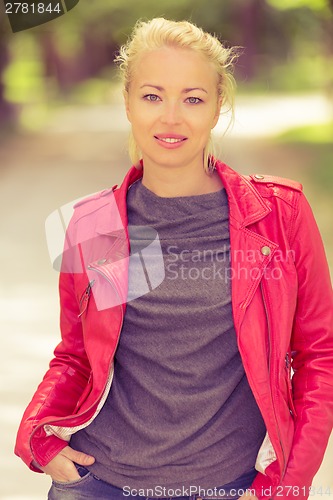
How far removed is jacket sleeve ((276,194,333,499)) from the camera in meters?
2.66

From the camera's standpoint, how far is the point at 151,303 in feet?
8.96

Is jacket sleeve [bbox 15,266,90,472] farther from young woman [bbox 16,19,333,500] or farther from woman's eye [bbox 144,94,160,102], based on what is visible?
woman's eye [bbox 144,94,160,102]

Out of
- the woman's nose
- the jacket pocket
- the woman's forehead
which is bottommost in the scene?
the jacket pocket

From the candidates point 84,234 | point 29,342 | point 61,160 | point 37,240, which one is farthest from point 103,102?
point 84,234

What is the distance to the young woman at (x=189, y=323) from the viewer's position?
264cm

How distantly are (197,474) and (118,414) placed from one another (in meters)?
0.32

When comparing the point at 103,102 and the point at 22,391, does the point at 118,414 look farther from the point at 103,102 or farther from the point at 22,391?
the point at 103,102

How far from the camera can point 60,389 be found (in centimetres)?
299

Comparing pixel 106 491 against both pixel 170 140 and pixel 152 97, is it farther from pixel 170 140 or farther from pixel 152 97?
pixel 152 97

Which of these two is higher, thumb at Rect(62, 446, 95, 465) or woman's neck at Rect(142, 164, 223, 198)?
woman's neck at Rect(142, 164, 223, 198)

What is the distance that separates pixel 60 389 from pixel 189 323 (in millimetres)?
575

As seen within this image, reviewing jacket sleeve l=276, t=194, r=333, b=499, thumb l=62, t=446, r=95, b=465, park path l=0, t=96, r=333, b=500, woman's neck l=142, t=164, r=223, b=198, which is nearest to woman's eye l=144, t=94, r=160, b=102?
woman's neck l=142, t=164, r=223, b=198

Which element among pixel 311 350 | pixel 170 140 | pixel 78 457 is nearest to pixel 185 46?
pixel 170 140

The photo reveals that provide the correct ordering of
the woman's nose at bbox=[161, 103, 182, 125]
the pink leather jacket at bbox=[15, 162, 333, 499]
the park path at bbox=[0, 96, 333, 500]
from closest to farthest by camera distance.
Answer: the pink leather jacket at bbox=[15, 162, 333, 499], the woman's nose at bbox=[161, 103, 182, 125], the park path at bbox=[0, 96, 333, 500]
